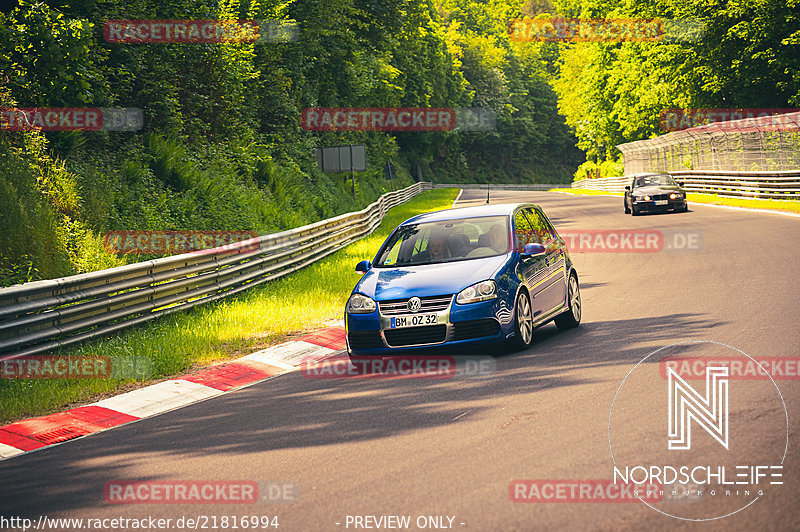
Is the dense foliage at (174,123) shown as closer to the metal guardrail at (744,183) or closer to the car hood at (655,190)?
the car hood at (655,190)

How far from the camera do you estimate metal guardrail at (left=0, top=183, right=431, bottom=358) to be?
918 cm

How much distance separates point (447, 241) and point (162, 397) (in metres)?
3.69

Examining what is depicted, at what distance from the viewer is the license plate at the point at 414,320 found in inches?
348

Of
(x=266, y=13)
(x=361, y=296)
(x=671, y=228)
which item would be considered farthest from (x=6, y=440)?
(x=266, y=13)

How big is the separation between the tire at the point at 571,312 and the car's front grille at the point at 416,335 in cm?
230

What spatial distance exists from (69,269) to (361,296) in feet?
20.7

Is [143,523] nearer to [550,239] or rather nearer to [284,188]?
[550,239]

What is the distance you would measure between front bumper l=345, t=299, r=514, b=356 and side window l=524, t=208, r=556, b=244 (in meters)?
2.18
